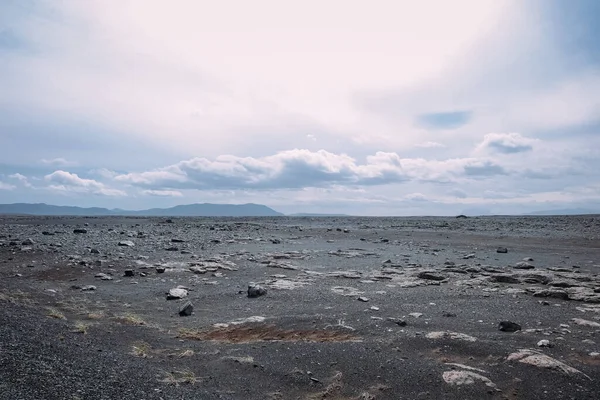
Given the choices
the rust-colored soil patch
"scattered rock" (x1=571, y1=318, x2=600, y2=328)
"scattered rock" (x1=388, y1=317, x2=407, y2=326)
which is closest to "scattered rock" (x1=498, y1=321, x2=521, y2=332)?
"scattered rock" (x1=571, y1=318, x2=600, y2=328)

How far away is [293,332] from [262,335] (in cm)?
71

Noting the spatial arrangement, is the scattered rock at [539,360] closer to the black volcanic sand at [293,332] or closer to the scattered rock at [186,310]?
the black volcanic sand at [293,332]

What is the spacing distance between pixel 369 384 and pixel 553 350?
12.5 feet

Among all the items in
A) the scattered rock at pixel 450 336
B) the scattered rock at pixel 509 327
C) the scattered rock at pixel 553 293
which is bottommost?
the scattered rock at pixel 450 336

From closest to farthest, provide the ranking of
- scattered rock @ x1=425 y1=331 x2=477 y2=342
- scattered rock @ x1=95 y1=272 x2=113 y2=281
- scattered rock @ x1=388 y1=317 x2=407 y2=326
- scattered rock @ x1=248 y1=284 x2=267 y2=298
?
1. scattered rock @ x1=425 y1=331 x2=477 y2=342
2. scattered rock @ x1=388 y1=317 x2=407 y2=326
3. scattered rock @ x1=248 y1=284 x2=267 y2=298
4. scattered rock @ x1=95 y1=272 x2=113 y2=281

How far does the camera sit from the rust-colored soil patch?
30.0 ft

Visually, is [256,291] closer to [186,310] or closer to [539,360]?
[186,310]

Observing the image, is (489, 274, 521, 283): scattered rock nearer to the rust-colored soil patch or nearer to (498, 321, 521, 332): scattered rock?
(498, 321, 521, 332): scattered rock

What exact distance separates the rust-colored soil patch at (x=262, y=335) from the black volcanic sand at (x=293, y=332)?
0.05 meters

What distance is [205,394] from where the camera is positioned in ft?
21.2

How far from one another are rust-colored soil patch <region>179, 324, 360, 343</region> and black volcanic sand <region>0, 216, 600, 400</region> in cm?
5

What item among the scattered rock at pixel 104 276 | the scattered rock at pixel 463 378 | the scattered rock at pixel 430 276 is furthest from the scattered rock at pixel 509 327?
the scattered rock at pixel 104 276

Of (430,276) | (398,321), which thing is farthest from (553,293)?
(398,321)

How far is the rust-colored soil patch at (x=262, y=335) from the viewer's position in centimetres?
914
